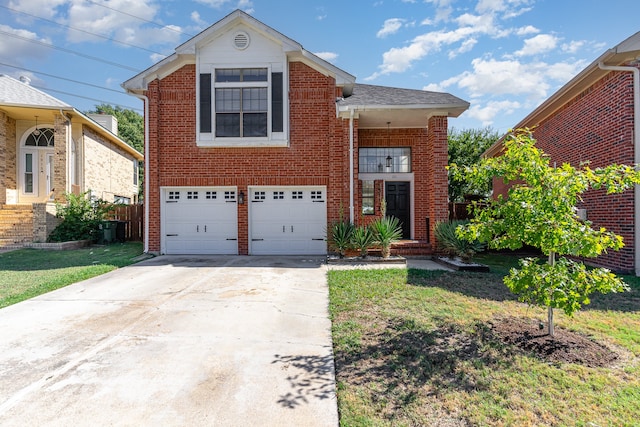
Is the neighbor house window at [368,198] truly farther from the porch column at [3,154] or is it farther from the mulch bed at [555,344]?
the porch column at [3,154]

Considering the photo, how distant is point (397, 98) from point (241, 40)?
16.2 ft

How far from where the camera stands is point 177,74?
34.3ft

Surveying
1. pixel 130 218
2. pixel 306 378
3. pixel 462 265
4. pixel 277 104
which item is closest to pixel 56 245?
pixel 130 218

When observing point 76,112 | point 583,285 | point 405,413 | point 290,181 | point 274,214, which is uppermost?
point 76,112

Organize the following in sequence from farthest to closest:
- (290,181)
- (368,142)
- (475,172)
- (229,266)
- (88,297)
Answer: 1. (368,142)
2. (290,181)
3. (229,266)
4. (88,297)
5. (475,172)

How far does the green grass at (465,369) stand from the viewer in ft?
8.18

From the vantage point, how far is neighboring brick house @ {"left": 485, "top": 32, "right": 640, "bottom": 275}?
703cm

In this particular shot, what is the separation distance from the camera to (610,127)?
7574 millimetres

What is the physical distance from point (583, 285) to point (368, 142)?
8.62m

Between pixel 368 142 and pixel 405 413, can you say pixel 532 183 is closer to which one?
pixel 405 413

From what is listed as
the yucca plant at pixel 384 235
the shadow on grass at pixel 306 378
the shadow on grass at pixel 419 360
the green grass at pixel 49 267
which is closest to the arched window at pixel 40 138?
the green grass at pixel 49 267

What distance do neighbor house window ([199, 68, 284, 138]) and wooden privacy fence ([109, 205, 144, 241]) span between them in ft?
19.1

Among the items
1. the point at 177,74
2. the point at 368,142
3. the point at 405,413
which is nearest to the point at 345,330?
the point at 405,413

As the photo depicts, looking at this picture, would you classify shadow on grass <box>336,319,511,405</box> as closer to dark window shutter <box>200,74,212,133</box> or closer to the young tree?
the young tree
